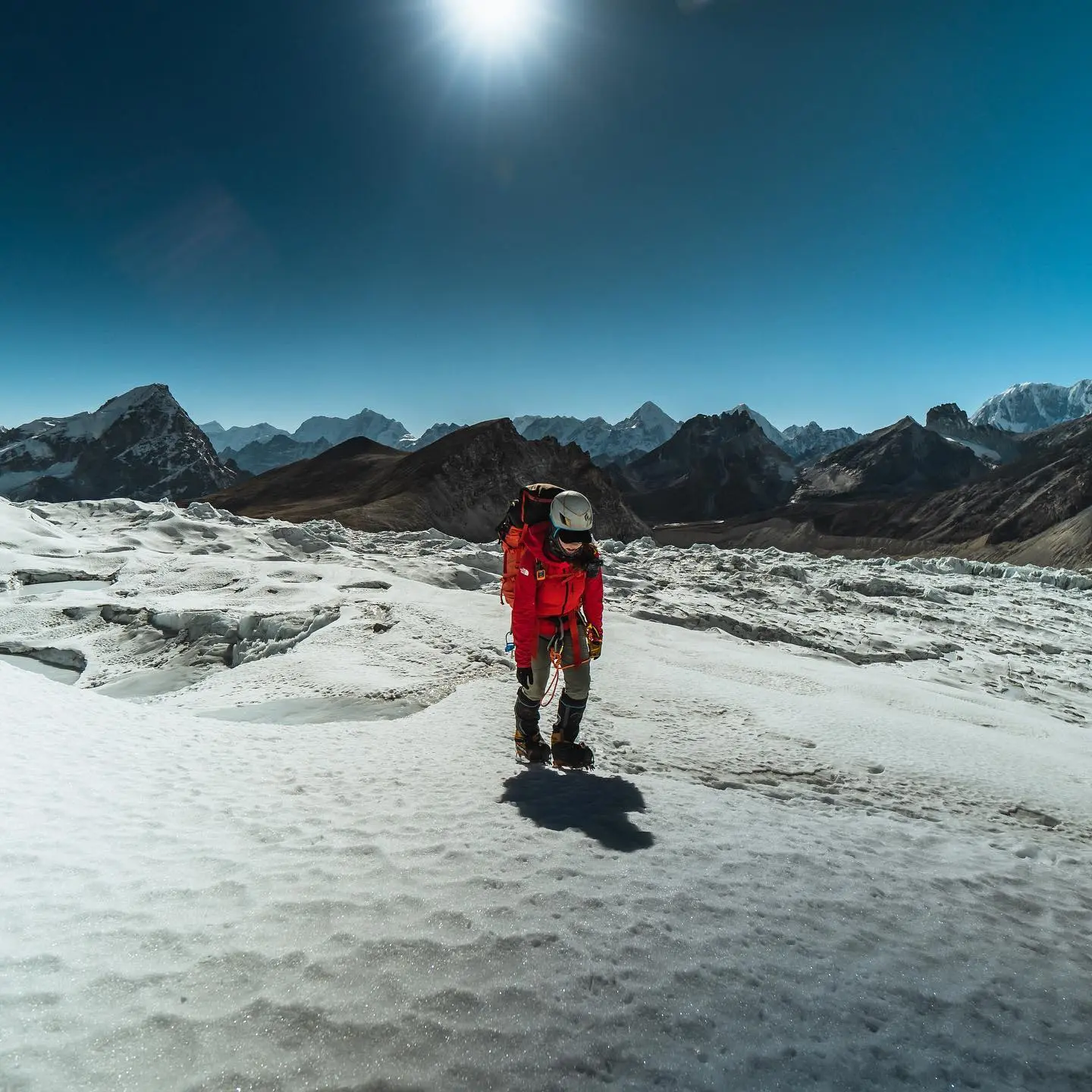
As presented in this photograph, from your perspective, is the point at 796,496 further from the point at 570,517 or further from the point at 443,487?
the point at 570,517

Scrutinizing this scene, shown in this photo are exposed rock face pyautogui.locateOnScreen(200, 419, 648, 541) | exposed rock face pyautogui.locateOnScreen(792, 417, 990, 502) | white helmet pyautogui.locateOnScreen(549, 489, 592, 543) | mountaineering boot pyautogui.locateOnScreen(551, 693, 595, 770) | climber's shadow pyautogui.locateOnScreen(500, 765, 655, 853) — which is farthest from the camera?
exposed rock face pyautogui.locateOnScreen(792, 417, 990, 502)

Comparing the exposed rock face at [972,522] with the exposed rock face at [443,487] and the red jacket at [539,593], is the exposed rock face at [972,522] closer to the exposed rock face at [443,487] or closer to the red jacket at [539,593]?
the exposed rock face at [443,487]

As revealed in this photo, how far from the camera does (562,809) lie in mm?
3895

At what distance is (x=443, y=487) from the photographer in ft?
201

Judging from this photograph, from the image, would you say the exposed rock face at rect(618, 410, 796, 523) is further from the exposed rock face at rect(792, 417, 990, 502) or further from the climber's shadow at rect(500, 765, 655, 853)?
the climber's shadow at rect(500, 765, 655, 853)

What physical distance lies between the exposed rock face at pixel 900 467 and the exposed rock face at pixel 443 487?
82.3 metres

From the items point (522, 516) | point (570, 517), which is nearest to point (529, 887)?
point (570, 517)

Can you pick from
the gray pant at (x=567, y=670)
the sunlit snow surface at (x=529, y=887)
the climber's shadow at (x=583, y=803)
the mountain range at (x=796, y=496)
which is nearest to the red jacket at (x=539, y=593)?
the gray pant at (x=567, y=670)

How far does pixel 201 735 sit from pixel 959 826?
20.8ft

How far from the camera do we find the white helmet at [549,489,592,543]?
456cm

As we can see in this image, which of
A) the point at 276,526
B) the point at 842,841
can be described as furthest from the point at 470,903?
the point at 276,526

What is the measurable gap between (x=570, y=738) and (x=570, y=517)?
201 cm

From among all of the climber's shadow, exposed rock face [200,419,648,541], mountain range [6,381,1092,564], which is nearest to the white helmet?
the climber's shadow

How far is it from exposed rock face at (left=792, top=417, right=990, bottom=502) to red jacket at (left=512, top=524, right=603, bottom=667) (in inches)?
5565
